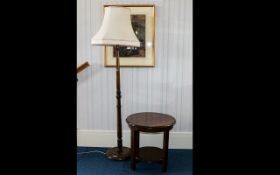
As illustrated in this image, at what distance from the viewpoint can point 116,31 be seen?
9.00ft

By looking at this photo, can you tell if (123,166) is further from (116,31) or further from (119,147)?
(116,31)

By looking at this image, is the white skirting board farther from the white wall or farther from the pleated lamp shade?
the pleated lamp shade

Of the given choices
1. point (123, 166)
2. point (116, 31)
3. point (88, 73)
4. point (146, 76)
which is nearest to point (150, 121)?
point (123, 166)

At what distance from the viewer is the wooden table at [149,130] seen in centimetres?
265

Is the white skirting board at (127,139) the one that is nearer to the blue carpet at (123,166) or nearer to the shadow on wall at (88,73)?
the blue carpet at (123,166)

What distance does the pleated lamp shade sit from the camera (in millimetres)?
2719

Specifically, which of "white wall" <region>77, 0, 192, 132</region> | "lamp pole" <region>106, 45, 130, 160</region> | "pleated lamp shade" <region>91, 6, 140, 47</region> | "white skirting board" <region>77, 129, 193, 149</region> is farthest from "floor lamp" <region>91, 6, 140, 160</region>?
"white skirting board" <region>77, 129, 193, 149</region>
